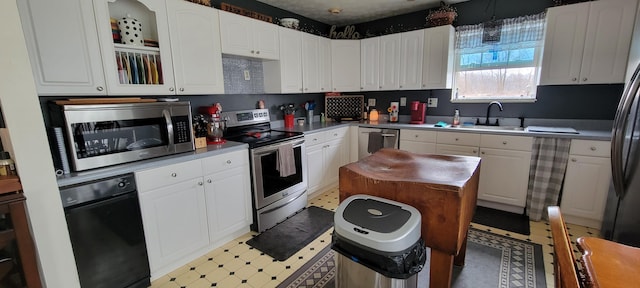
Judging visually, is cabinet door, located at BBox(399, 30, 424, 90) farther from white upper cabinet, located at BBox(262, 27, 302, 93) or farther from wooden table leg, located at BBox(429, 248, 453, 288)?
wooden table leg, located at BBox(429, 248, 453, 288)

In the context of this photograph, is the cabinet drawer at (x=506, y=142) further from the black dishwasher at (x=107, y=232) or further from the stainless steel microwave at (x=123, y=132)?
the black dishwasher at (x=107, y=232)

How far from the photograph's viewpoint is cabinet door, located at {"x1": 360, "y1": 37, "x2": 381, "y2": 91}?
3.80 m

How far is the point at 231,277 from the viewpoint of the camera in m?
2.01

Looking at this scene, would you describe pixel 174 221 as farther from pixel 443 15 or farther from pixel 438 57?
pixel 443 15

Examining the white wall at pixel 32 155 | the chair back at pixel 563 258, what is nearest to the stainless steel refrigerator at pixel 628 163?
the chair back at pixel 563 258

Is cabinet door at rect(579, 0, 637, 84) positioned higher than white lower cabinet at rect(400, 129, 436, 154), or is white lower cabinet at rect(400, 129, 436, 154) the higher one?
cabinet door at rect(579, 0, 637, 84)

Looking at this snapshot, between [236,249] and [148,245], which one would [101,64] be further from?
[236,249]

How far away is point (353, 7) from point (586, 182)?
3.08 m

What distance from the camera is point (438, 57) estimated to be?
11.1 ft

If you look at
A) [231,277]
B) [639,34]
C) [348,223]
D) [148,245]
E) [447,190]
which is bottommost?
[231,277]

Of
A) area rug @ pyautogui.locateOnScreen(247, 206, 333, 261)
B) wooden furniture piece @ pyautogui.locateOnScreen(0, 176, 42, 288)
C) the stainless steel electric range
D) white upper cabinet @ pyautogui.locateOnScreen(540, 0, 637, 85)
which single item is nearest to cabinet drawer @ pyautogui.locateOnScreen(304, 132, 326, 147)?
the stainless steel electric range

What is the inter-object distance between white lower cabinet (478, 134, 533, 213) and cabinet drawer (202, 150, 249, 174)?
250 cm

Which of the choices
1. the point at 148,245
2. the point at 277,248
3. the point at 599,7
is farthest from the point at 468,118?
the point at 148,245

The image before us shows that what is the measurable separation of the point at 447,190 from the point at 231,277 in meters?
1.65
